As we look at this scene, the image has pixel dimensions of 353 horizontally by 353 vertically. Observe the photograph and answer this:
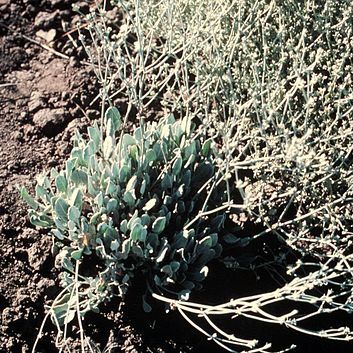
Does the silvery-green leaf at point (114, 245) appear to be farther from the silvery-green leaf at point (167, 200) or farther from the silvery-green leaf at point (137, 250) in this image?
the silvery-green leaf at point (167, 200)

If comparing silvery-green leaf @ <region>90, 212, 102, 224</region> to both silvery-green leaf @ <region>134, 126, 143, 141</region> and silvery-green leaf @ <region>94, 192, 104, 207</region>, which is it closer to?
silvery-green leaf @ <region>94, 192, 104, 207</region>

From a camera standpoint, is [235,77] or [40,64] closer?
[235,77]

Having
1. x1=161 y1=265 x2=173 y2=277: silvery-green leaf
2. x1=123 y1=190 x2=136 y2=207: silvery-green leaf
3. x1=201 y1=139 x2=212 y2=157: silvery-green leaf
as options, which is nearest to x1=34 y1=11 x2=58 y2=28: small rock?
x1=201 y1=139 x2=212 y2=157: silvery-green leaf

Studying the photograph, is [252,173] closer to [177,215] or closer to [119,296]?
[177,215]

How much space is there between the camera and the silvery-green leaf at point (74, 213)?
245 centimetres

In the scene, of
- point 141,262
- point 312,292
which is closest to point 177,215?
point 141,262

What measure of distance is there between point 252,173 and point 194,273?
602mm

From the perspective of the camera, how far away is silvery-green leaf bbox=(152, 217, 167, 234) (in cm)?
245

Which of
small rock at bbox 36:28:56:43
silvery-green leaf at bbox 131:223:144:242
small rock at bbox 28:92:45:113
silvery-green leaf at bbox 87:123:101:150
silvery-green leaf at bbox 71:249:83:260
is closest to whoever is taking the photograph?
silvery-green leaf at bbox 131:223:144:242

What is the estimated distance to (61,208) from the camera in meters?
2.52

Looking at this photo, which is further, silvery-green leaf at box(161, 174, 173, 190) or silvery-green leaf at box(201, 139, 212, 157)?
silvery-green leaf at box(201, 139, 212, 157)

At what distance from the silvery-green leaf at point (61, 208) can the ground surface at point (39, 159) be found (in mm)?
273

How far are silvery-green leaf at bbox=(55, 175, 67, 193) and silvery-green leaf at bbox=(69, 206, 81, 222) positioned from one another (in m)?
0.15

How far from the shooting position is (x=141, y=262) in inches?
101
